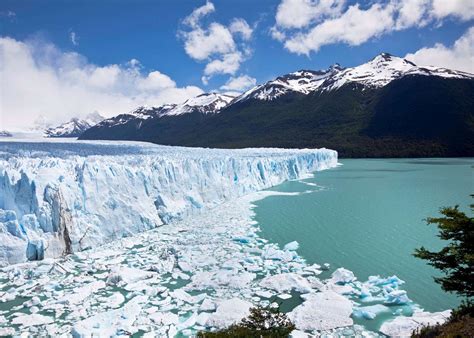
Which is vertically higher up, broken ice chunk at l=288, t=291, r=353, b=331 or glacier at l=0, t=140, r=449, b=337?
glacier at l=0, t=140, r=449, b=337

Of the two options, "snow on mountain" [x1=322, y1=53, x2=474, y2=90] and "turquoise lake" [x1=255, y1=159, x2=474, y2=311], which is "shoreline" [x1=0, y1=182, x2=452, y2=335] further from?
"snow on mountain" [x1=322, y1=53, x2=474, y2=90]

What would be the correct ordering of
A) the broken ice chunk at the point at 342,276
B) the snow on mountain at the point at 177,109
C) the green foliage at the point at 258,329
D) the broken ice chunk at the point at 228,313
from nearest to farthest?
the green foliage at the point at 258,329 → the broken ice chunk at the point at 228,313 → the broken ice chunk at the point at 342,276 → the snow on mountain at the point at 177,109

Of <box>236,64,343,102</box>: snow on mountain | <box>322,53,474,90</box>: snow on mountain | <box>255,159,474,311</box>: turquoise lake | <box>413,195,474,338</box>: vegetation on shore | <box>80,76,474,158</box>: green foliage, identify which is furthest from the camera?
<box>236,64,343,102</box>: snow on mountain

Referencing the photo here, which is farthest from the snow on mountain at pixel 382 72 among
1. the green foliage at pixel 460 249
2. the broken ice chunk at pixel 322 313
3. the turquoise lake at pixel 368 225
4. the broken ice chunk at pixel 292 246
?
the green foliage at pixel 460 249

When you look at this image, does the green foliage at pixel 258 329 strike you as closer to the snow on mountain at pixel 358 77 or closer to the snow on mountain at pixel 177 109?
the snow on mountain at pixel 358 77

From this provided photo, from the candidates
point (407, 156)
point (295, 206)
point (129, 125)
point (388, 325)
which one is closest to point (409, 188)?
point (295, 206)

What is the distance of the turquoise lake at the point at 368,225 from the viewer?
907cm

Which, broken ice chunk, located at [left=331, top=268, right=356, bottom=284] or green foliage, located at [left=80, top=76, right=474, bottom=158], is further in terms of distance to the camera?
green foliage, located at [left=80, top=76, right=474, bottom=158]

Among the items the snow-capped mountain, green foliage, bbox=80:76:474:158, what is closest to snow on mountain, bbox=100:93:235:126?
the snow-capped mountain

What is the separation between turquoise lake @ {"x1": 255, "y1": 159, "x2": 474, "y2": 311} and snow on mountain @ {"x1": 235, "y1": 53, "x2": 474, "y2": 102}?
81752 millimetres

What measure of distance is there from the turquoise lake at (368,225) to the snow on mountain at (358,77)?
8175cm

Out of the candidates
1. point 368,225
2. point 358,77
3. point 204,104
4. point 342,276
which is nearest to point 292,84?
point 358,77

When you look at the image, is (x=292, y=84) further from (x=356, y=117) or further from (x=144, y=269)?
(x=144, y=269)

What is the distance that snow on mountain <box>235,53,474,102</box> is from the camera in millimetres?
100375
